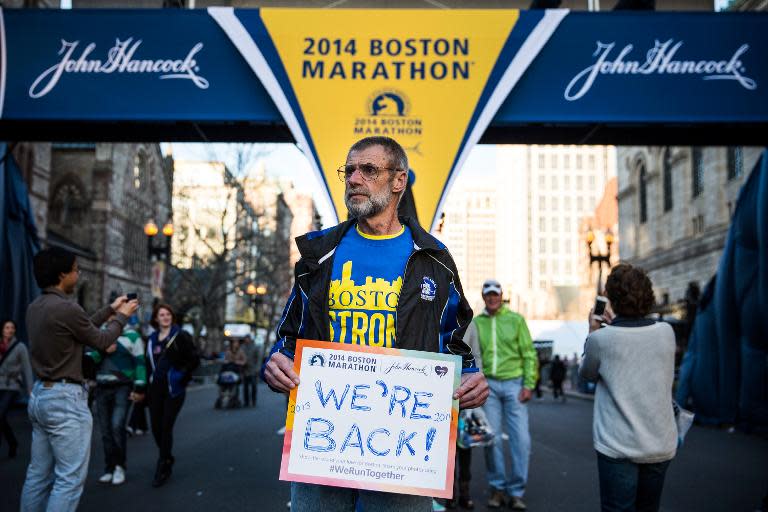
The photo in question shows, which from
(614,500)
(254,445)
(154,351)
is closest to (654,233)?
(254,445)

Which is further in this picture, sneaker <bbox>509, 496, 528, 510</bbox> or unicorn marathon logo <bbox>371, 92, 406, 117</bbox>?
unicorn marathon logo <bbox>371, 92, 406, 117</bbox>

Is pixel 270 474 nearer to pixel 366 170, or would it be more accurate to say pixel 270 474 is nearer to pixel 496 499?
pixel 496 499

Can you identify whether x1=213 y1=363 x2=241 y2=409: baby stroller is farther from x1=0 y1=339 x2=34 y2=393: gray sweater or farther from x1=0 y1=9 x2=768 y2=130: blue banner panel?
x1=0 y1=9 x2=768 y2=130: blue banner panel

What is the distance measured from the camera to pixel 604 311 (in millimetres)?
4117

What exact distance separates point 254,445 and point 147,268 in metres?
47.7

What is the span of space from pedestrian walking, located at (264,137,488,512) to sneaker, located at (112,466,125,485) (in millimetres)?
5674

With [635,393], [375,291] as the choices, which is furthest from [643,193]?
[375,291]

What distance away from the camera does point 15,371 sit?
30.7 ft

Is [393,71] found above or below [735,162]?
below

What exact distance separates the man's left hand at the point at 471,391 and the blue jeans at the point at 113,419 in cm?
625

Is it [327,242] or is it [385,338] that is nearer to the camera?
[385,338]

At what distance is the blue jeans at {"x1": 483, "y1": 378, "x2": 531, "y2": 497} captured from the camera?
22.3 ft

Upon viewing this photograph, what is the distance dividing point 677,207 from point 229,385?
2684cm

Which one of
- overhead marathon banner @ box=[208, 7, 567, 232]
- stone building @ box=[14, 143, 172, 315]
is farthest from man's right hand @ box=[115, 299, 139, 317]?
stone building @ box=[14, 143, 172, 315]
